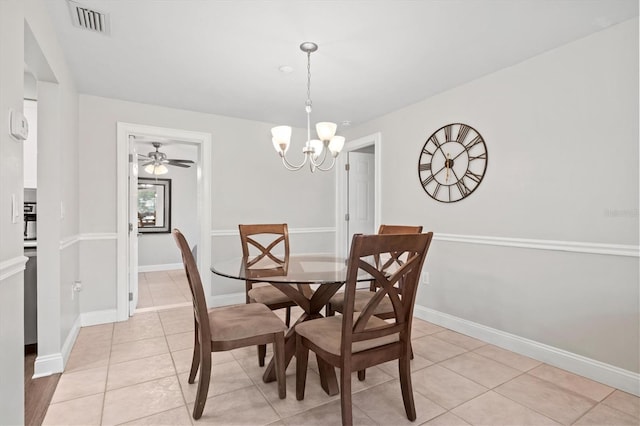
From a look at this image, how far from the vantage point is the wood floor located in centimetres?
178

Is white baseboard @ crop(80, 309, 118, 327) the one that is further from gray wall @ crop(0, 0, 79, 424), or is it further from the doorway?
the doorway

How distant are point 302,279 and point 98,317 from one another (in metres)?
2.64

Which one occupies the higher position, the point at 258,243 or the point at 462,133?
the point at 462,133

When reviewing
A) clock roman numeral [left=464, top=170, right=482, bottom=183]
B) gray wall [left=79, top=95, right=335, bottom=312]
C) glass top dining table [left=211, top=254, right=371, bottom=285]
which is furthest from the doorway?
clock roman numeral [left=464, top=170, right=482, bottom=183]

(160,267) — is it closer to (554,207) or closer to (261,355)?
(261,355)

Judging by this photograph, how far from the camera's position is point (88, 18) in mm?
2039

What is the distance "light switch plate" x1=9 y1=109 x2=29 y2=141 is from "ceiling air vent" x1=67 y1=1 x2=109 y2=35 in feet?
2.96

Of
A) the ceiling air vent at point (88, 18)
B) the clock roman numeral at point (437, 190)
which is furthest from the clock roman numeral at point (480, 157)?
the ceiling air vent at point (88, 18)

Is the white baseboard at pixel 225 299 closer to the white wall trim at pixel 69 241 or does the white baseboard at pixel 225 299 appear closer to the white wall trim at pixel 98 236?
the white wall trim at pixel 98 236

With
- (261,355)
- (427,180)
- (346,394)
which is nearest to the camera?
(346,394)

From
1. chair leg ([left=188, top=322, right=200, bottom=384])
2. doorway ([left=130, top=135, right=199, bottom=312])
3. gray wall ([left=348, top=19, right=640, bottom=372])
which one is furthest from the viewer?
doorway ([left=130, top=135, right=199, bottom=312])

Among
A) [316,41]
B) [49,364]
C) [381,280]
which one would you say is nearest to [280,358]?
[381,280]

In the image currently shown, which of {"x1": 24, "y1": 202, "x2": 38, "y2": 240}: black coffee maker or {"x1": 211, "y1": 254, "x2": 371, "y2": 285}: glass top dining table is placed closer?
{"x1": 211, "y1": 254, "x2": 371, "y2": 285}: glass top dining table

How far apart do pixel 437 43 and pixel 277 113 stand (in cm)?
205
